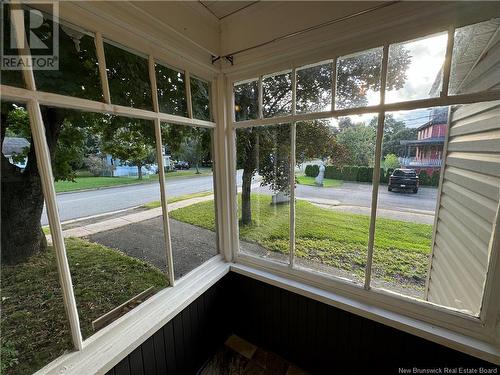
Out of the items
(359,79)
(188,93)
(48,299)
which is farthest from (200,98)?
(48,299)

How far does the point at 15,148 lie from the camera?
78cm

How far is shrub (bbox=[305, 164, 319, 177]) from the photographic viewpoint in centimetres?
149

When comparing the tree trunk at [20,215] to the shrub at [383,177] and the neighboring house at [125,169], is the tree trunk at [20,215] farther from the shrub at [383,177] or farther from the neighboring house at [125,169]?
the shrub at [383,177]

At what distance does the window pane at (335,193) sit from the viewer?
1312 millimetres

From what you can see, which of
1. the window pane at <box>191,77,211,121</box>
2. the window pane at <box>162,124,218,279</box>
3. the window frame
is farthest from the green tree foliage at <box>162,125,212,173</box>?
the window frame

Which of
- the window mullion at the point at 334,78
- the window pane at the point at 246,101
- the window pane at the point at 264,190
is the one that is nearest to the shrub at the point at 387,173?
the window mullion at the point at 334,78

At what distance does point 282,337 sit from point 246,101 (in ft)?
6.25

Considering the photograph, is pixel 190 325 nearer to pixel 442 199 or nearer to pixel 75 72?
pixel 75 72

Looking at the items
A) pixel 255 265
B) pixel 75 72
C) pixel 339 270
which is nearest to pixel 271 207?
pixel 255 265

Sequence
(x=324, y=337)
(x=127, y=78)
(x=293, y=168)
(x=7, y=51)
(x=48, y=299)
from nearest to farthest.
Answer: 1. (x=7, y=51)
2. (x=48, y=299)
3. (x=127, y=78)
4. (x=324, y=337)
5. (x=293, y=168)

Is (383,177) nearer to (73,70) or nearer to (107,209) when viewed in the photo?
(107,209)

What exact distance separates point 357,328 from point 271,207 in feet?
3.22

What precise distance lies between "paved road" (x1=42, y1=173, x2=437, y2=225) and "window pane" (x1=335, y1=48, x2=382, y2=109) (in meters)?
0.52

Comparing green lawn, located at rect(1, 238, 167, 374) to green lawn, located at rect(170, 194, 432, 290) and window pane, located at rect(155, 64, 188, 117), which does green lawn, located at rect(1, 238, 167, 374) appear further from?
window pane, located at rect(155, 64, 188, 117)
